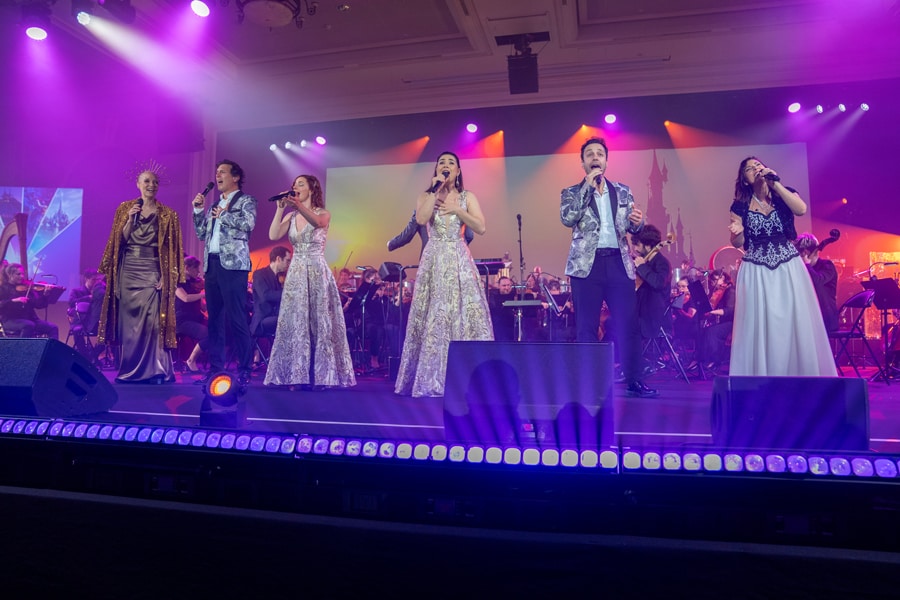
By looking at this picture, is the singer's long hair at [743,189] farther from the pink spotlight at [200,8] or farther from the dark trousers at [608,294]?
the pink spotlight at [200,8]

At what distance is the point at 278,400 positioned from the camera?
4.03 metres

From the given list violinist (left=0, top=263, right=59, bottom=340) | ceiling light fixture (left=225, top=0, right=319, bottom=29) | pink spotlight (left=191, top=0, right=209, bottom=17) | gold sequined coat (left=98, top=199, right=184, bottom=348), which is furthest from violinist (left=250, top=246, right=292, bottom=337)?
pink spotlight (left=191, top=0, right=209, bottom=17)

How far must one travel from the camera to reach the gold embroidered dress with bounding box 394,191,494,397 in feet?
14.2

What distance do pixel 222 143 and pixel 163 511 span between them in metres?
12.4

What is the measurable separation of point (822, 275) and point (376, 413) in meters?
5.40

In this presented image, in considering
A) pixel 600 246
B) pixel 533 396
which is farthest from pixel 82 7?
pixel 533 396

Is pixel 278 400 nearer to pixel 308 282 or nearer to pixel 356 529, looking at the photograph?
pixel 308 282

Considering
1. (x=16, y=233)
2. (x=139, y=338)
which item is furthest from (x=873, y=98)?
(x=16, y=233)

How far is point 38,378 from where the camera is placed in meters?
2.03

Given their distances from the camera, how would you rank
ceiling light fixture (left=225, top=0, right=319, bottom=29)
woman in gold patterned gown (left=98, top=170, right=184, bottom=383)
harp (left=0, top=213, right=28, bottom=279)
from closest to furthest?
woman in gold patterned gown (left=98, top=170, right=184, bottom=383), ceiling light fixture (left=225, top=0, right=319, bottom=29), harp (left=0, top=213, right=28, bottom=279)

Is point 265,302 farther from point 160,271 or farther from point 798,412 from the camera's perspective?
point 798,412

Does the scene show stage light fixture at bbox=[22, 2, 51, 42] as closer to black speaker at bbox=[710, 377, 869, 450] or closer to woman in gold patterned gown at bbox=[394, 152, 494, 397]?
woman in gold patterned gown at bbox=[394, 152, 494, 397]

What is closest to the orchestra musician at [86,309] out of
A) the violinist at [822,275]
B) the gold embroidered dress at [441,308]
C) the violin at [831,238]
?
the gold embroidered dress at [441,308]

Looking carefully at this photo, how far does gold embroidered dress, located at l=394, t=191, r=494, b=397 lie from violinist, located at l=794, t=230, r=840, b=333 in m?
3.76
